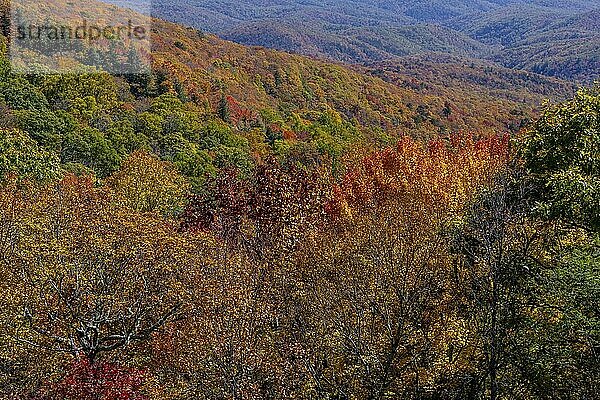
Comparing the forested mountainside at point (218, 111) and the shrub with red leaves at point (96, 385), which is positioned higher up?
the shrub with red leaves at point (96, 385)

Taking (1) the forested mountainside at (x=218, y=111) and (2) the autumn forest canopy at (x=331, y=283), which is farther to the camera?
(1) the forested mountainside at (x=218, y=111)

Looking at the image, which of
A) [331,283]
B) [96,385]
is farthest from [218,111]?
[96,385]

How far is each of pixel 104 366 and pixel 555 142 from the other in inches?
559

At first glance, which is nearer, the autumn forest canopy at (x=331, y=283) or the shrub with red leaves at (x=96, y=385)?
the shrub with red leaves at (x=96, y=385)

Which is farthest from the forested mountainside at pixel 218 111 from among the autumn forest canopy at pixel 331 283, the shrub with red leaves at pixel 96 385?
the shrub with red leaves at pixel 96 385

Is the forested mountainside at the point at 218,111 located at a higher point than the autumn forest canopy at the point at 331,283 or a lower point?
lower

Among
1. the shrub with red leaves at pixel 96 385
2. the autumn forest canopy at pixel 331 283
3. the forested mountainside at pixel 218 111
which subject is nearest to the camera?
the shrub with red leaves at pixel 96 385

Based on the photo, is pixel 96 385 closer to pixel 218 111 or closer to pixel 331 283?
pixel 331 283

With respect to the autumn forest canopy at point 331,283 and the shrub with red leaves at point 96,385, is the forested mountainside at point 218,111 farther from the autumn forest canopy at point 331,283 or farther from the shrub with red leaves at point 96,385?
the shrub with red leaves at point 96,385

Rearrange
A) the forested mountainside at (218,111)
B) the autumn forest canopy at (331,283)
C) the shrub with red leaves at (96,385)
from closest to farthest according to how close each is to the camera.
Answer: the shrub with red leaves at (96,385) → the autumn forest canopy at (331,283) → the forested mountainside at (218,111)

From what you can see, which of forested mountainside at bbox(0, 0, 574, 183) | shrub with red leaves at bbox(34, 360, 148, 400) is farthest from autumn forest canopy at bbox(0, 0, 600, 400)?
forested mountainside at bbox(0, 0, 574, 183)

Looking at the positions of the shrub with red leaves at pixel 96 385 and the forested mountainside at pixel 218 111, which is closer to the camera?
the shrub with red leaves at pixel 96 385

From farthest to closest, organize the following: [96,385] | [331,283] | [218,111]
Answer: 1. [218,111]
2. [331,283]
3. [96,385]

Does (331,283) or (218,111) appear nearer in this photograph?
(331,283)
